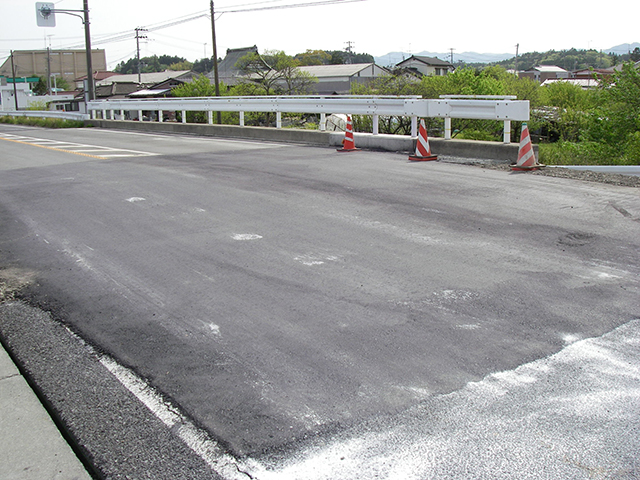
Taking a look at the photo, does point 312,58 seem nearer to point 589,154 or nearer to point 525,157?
point 589,154

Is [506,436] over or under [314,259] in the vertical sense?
under

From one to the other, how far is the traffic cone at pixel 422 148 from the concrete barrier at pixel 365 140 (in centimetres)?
76

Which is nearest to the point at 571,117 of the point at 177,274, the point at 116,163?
the point at 116,163

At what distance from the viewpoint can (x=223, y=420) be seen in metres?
3.37

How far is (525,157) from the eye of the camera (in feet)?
37.6

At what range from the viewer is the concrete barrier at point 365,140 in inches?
501

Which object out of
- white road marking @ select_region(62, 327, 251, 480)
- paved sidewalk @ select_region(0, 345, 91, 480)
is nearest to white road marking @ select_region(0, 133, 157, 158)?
white road marking @ select_region(62, 327, 251, 480)

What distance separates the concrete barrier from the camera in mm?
12723

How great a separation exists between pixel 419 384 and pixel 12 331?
3.14 m

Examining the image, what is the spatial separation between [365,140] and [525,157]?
4.93 meters

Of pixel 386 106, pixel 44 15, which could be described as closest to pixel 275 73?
pixel 44 15

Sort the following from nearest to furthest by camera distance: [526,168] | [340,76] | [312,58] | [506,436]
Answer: [506,436] → [526,168] → [340,76] → [312,58]

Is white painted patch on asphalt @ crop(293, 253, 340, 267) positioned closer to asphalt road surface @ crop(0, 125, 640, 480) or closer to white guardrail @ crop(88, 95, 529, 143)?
asphalt road surface @ crop(0, 125, 640, 480)

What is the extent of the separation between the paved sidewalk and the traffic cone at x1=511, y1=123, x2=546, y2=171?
9737 millimetres
